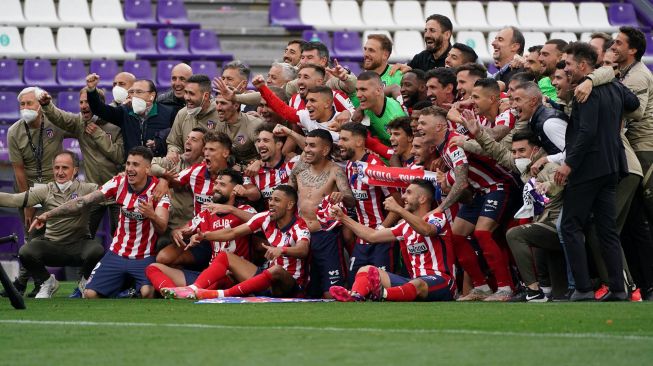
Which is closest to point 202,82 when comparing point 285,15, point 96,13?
point 96,13

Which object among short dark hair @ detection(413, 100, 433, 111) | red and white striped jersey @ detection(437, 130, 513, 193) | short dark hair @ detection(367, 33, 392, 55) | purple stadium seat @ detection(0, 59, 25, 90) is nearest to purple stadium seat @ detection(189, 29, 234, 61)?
purple stadium seat @ detection(0, 59, 25, 90)

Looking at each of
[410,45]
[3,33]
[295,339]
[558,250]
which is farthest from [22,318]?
[410,45]

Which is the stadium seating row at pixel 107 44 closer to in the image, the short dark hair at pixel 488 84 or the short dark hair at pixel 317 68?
the short dark hair at pixel 317 68

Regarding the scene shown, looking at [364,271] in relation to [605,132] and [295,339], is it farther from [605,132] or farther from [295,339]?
[295,339]

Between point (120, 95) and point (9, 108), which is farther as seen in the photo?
point (9, 108)

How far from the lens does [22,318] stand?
8758 mm

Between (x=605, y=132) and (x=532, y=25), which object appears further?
(x=532, y=25)

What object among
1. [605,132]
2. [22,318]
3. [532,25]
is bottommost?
[22,318]

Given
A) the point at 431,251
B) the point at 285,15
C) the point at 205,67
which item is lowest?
the point at 431,251

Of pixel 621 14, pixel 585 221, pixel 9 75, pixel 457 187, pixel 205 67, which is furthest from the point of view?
pixel 621 14

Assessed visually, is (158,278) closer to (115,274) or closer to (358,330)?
(115,274)

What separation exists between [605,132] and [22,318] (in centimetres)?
468

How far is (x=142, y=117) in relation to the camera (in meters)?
12.7

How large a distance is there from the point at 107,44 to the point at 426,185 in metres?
9.80
